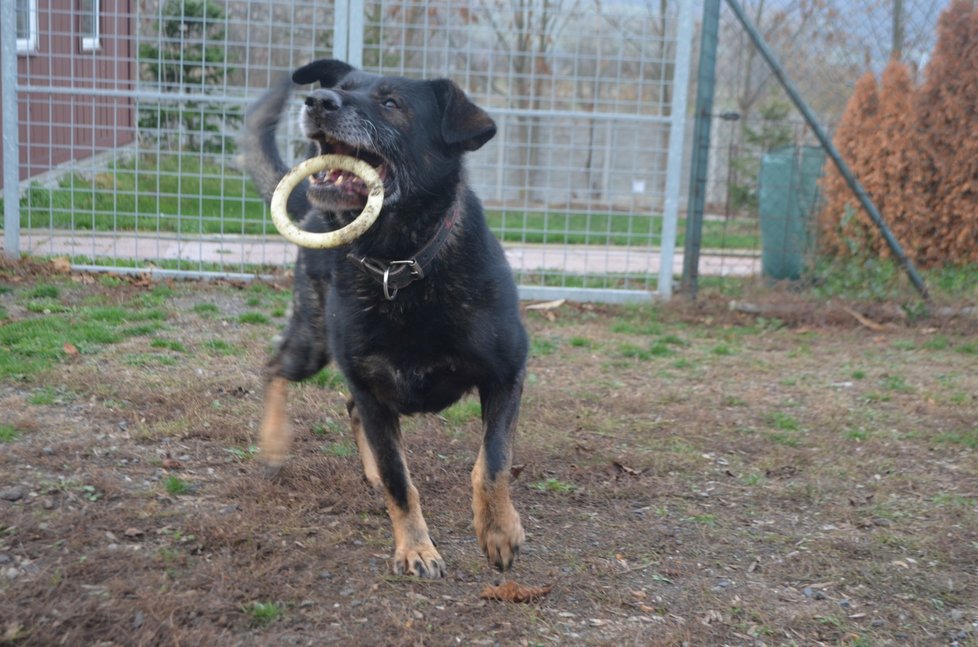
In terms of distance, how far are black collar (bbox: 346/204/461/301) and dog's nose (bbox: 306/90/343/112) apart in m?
0.54

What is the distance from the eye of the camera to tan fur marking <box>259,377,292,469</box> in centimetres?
414

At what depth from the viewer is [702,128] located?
841 cm

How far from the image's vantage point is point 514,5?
8961mm

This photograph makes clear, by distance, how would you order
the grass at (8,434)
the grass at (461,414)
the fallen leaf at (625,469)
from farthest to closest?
1. the grass at (461,414)
2. the fallen leaf at (625,469)
3. the grass at (8,434)

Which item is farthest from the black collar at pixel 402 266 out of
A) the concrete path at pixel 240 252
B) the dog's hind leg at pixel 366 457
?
the concrete path at pixel 240 252

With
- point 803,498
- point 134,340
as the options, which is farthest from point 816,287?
point 134,340

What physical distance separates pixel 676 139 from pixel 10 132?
5.66 m

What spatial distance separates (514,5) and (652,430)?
5248 mm

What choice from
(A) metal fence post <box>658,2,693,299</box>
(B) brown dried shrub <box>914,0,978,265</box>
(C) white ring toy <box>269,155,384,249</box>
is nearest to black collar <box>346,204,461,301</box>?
(C) white ring toy <box>269,155,384,249</box>

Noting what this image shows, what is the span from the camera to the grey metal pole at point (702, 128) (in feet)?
27.3

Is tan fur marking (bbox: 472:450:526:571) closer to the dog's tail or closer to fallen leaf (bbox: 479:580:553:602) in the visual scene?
fallen leaf (bbox: 479:580:553:602)

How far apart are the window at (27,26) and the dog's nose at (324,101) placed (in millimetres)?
6548

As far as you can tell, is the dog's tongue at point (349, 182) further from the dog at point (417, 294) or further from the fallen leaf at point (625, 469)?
the fallen leaf at point (625, 469)

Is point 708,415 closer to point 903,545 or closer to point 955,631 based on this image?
point 903,545
